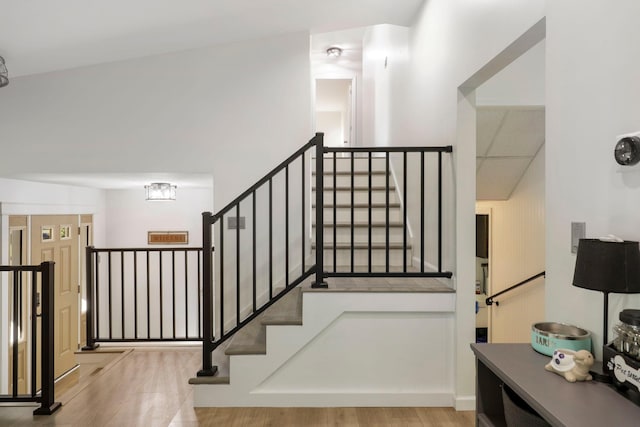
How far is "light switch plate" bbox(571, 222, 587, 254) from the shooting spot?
1.53m

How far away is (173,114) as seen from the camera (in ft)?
11.8

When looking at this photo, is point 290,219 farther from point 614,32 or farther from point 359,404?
point 614,32

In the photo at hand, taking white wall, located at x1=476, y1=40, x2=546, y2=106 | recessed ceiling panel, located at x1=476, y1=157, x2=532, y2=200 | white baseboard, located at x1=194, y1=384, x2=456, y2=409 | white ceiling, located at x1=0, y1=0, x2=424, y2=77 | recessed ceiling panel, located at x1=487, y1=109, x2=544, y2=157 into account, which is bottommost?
white baseboard, located at x1=194, y1=384, x2=456, y2=409

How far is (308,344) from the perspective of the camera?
2.77 meters

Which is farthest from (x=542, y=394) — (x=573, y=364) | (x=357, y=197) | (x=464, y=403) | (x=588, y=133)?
(x=357, y=197)

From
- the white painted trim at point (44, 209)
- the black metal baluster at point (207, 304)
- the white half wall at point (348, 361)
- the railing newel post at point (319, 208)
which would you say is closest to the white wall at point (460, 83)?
the white half wall at point (348, 361)

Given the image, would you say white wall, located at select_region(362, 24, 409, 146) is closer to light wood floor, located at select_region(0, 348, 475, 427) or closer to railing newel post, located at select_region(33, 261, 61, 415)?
light wood floor, located at select_region(0, 348, 475, 427)

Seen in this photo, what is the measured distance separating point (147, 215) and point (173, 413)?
11.9 feet

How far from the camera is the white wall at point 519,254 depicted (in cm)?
384

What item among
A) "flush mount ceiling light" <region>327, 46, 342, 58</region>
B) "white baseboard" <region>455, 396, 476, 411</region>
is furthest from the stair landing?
"flush mount ceiling light" <region>327, 46, 342, 58</region>

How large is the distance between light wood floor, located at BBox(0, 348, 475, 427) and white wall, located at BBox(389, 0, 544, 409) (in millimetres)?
368

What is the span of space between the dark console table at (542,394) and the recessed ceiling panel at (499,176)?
2398mm

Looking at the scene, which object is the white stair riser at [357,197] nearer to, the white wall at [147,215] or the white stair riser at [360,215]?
the white stair riser at [360,215]

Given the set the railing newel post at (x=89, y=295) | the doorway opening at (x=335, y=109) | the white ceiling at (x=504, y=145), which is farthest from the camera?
the doorway opening at (x=335, y=109)
